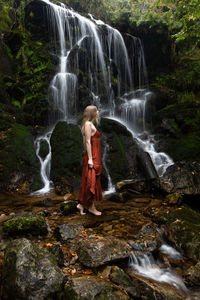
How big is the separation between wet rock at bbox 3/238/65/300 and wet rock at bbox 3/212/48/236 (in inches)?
38.6

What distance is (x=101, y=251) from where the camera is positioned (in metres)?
2.62

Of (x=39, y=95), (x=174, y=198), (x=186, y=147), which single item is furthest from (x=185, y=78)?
(x=174, y=198)

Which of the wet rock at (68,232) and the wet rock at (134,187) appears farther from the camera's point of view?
the wet rock at (134,187)

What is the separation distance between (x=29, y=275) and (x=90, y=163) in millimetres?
2442

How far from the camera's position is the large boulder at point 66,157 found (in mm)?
6688

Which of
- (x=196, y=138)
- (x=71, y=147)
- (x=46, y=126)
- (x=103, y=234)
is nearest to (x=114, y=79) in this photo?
(x=46, y=126)

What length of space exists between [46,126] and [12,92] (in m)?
2.89

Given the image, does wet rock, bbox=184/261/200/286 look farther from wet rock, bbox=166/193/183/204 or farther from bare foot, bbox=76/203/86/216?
wet rock, bbox=166/193/183/204

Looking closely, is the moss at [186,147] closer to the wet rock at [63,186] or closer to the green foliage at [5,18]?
the wet rock at [63,186]

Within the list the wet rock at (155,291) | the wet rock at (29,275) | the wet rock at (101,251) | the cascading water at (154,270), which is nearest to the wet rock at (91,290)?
the wet rock at (29,275)

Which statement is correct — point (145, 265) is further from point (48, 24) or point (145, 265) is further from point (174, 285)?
point (48, 24)

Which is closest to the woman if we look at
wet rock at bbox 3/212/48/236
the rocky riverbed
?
the rocky riverbed

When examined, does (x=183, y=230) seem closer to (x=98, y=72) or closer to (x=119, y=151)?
(x=119, y=151)

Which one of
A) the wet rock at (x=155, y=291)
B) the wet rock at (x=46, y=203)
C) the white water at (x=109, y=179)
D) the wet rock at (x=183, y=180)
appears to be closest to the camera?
the wet rock at (x=155, y=291)
